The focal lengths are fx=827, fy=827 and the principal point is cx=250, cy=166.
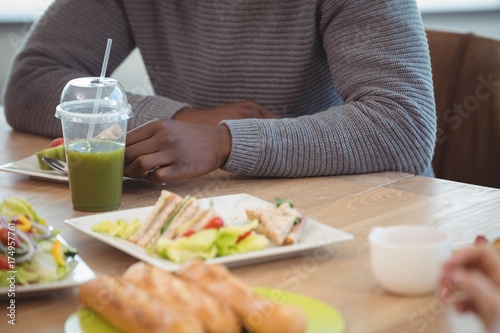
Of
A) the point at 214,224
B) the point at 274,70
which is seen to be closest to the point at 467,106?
the point at 274,70

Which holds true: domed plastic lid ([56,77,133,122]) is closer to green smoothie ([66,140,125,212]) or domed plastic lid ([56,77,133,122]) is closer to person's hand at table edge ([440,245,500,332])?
green smoothie ([66,140,125,212])

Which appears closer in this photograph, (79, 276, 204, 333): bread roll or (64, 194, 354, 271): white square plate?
(79, 276, 204, 333): bread roll

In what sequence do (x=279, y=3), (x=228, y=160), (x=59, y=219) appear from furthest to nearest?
(x=279, y=3) → (x=228, y=160) → (x=59, y=219)

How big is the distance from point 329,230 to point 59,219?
42 cm

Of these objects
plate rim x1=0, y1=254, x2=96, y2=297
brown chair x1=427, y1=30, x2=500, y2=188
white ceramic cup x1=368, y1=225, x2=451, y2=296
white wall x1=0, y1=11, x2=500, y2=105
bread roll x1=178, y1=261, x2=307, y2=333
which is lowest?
white wall x1=0, y1=11, x2=500, y2=105

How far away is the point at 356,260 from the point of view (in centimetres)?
105

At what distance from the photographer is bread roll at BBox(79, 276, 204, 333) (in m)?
0.72

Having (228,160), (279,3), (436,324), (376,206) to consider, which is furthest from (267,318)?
(279,3)

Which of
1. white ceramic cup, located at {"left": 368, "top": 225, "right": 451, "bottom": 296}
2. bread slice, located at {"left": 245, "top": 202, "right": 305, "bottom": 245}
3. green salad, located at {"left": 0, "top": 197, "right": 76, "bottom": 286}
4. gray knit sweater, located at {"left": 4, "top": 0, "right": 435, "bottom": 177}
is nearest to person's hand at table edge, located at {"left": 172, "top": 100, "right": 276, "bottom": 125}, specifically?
gray knit sweater, located at {"left": 4, "top": 0, "right": 435, "bottom": 177}

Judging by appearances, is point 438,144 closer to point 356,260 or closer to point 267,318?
point 356,260

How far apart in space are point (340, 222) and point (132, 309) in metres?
0.50

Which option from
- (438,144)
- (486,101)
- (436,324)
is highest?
(436,324)

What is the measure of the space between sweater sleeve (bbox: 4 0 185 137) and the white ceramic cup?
1087mm

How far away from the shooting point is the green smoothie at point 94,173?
50.2 inches
